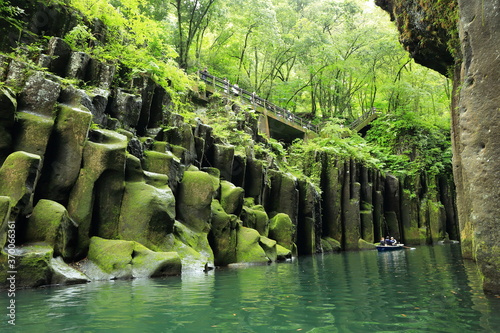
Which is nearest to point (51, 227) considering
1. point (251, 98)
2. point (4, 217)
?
point (4, 217)

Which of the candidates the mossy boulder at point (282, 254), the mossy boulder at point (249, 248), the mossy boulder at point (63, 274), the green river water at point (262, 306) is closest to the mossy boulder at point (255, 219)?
the mossy boulder at point (282, 254)

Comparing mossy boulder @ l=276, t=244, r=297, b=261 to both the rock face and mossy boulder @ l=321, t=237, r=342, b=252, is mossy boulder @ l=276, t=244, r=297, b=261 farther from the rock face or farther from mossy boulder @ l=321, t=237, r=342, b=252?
the rock face

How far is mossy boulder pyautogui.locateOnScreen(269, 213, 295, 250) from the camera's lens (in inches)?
795

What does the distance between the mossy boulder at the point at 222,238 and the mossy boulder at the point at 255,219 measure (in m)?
2.63

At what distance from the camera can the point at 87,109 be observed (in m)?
12.5

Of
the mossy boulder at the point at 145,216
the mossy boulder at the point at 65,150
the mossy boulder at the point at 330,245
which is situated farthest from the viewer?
the mossy boulder at the point at 330,245

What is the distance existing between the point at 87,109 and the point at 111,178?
2371 millimetres

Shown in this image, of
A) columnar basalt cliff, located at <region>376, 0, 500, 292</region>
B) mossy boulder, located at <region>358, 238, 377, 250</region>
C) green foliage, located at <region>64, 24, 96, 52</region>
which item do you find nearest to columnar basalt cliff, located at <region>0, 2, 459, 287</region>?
green foliage, located at <region>64, 24, 96, 52</region>

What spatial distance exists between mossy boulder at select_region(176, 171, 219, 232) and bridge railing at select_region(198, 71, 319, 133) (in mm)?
13521

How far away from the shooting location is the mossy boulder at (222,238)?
15.2m

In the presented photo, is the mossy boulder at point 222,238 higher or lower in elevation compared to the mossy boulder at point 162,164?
lower

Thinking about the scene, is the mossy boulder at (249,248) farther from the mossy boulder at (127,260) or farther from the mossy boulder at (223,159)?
the mossy boulder at (127,260)

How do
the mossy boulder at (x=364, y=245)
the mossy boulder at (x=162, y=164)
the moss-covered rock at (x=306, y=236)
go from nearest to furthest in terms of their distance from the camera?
1. the mossy boulder at (x=162, y=164)
2. the moss-covered rock at (x=306, y=236)
3. the mossy boulder at (x=364, y=245)

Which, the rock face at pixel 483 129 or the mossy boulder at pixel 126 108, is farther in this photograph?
the mossy boulder at pixel 126 108
